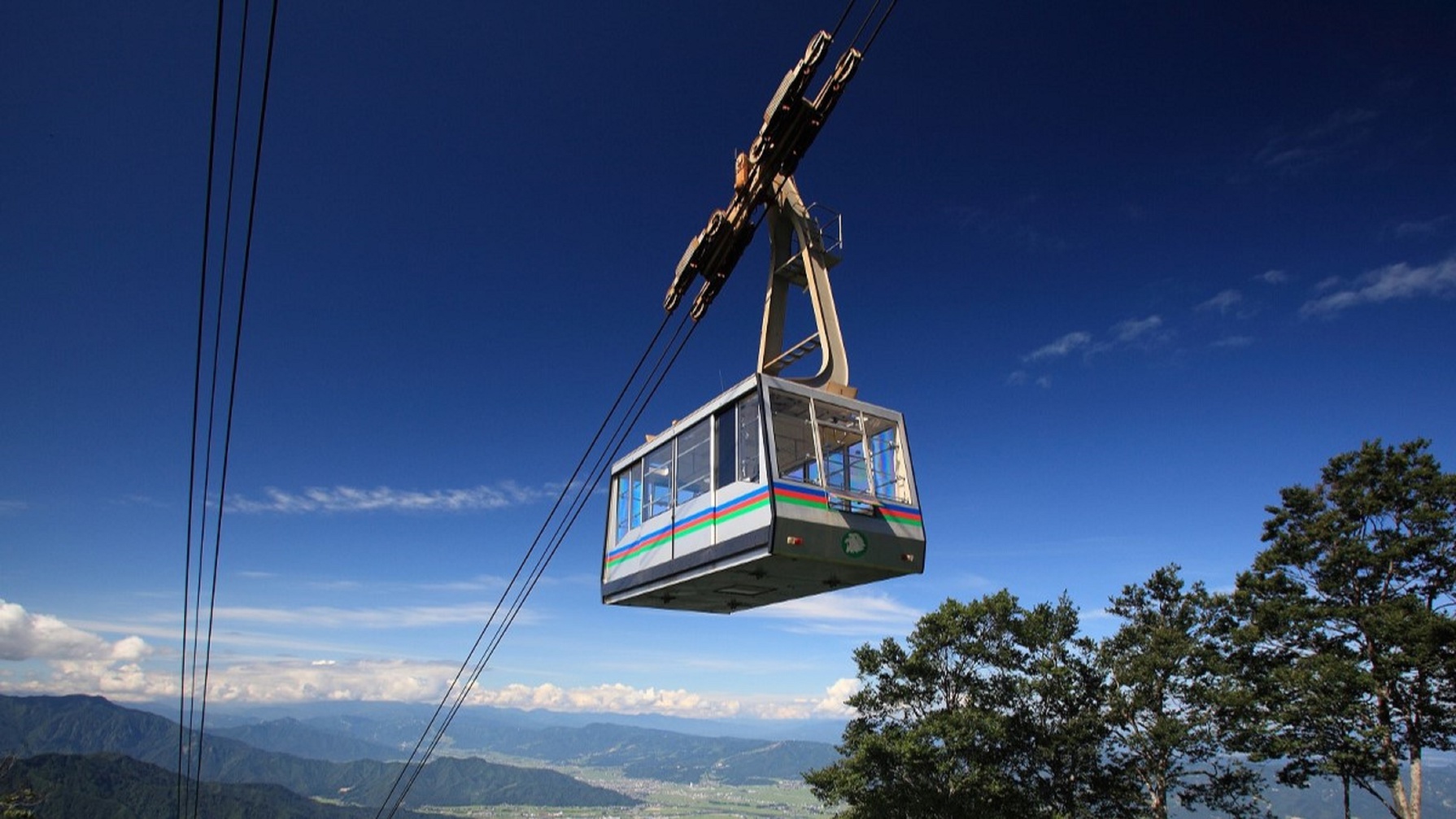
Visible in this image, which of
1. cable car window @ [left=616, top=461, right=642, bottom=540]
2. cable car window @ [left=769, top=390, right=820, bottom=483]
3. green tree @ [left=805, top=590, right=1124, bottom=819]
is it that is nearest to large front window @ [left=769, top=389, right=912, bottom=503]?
cable car window @ [left=769, top=390, right=820, bottom=483]

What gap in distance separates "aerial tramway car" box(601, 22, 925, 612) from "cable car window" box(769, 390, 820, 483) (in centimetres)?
2

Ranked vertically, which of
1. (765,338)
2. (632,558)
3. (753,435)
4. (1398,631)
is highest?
(765,338)

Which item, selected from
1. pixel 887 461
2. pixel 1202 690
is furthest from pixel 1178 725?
pixel 887 461

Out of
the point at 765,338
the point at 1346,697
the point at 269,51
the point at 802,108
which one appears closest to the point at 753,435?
the point at 765,338

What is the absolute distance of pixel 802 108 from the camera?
12680 mm

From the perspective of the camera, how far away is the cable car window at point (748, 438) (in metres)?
11.8

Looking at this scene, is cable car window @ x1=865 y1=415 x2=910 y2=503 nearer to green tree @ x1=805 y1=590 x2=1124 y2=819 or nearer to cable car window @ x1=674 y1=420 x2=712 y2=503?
cable car window @ x1=674 y1=420 x2=712 y2=503

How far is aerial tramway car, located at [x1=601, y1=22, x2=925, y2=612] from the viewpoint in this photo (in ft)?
38.1

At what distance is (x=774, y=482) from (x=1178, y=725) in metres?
29.6

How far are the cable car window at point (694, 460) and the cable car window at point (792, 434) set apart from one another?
4.12 feet

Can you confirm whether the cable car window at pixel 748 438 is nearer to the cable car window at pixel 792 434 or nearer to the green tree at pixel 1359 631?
the cable car window at pixel 792 434

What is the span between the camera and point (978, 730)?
3080cm

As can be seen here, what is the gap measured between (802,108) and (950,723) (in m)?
26.9

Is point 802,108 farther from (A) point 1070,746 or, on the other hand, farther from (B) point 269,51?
(A) point 1070,746
